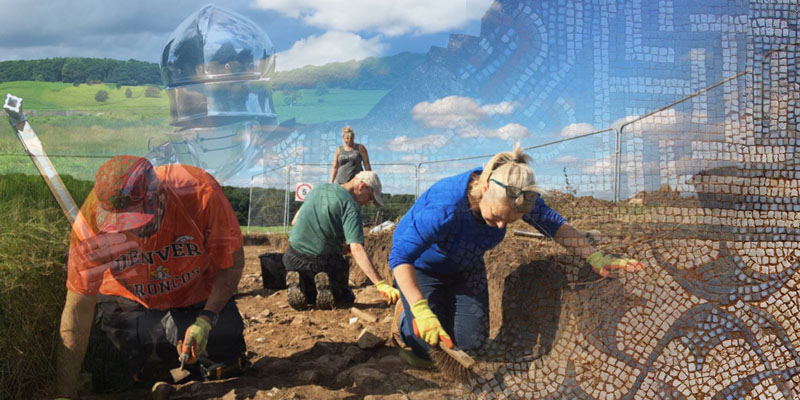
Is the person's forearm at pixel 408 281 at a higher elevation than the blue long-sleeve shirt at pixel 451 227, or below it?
below

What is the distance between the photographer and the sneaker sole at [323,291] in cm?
291

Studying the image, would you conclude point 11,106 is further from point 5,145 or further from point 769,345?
point 769,345

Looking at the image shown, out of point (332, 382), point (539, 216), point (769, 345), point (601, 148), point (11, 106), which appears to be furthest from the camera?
point (332, 382)

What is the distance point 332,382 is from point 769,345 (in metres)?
1.97

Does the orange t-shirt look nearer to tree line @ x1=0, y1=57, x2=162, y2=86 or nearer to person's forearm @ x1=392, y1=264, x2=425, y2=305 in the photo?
tree line @ x1=0, y1=57, x2=162, y2=86

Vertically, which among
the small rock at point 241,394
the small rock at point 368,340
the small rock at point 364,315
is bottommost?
the small rock at point 241,394

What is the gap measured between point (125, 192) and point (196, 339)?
0.81m

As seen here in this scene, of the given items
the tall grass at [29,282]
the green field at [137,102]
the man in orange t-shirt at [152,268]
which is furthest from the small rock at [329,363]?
the green field at [137,102]

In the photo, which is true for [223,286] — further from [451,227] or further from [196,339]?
[451,227]

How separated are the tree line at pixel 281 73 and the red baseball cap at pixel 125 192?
28 cm

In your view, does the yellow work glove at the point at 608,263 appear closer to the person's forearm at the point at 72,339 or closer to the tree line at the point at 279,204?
the tree line at the point at 279,204

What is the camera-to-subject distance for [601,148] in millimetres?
1909

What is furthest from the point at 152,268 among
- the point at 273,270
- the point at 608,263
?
the point at 608,263

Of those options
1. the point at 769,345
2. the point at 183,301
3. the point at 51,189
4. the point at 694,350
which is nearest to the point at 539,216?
the point at 694,350
